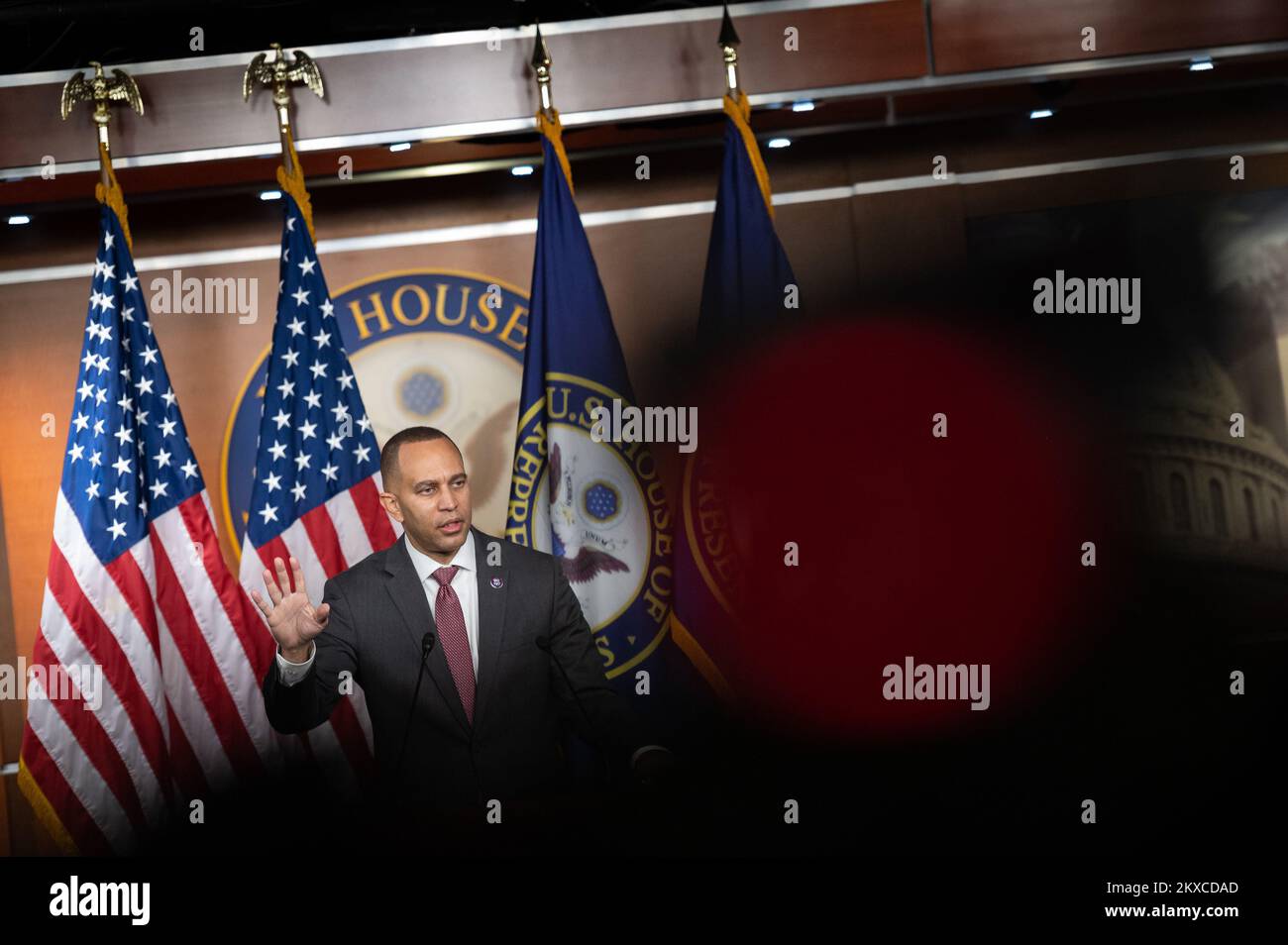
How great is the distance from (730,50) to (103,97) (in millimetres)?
2057

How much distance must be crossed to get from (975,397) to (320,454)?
224cm

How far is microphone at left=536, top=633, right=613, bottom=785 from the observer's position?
11.8 ft

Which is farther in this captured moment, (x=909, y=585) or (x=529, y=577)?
(x=909, y=585)

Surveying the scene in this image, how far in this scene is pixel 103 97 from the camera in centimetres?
419

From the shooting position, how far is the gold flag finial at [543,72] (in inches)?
161

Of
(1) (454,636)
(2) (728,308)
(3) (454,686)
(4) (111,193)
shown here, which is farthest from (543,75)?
(3) (454,686)

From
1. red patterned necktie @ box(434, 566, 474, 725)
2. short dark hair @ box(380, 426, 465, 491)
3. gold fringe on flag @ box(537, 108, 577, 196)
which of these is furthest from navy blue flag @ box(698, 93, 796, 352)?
red patterned necktie @ box(434, 566, 474, 725)

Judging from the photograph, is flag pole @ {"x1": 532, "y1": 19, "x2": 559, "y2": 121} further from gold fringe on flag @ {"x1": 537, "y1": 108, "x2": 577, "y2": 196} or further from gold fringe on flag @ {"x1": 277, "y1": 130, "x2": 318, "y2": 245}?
gold fringe on flag @ {"x1": 277, "y1": 130, "x2": 318, "y2": 245}

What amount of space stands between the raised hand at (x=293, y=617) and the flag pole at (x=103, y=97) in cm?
140

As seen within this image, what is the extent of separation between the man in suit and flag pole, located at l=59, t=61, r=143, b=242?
138 cm

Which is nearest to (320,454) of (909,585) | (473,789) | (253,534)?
(253,534)

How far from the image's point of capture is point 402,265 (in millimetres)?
4594

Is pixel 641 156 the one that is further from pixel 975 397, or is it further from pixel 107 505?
pixel 107 505
